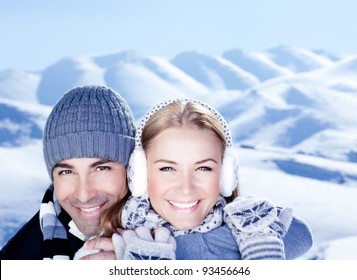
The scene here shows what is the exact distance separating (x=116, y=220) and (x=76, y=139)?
12.9 inches

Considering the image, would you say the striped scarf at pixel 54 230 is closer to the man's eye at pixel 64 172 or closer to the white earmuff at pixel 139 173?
the man's eye at pixel 64 172

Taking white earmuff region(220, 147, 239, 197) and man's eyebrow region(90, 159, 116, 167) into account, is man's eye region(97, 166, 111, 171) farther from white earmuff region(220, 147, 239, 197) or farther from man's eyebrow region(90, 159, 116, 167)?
white earmuff region(220, 147, 239, 197)

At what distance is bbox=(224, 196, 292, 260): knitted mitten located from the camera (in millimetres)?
2010

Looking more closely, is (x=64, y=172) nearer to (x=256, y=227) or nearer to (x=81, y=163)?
(x=81, y=163)

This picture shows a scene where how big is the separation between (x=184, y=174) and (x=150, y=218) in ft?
0.69

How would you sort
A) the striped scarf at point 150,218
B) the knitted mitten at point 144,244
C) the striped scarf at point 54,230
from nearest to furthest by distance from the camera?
the knitted mitten at point 144,244 → the striped scarf at point 150,218 → the striped scarf at point 54,230

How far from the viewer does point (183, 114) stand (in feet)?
7.03

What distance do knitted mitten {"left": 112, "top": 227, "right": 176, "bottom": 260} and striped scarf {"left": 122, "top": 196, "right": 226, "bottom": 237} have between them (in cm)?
4

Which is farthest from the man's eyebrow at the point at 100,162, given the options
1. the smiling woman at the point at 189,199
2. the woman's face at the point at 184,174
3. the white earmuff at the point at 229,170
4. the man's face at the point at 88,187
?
the white earmuff at the point at 229,170

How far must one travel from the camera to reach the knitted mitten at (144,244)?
2.00 meters

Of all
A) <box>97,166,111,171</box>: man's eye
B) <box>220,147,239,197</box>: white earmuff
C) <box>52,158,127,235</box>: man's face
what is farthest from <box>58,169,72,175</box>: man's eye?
<box>220,147,239,197</box>: white earmuff

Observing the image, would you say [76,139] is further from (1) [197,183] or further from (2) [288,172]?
(2) [288,172]

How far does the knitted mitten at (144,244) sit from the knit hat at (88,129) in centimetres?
34

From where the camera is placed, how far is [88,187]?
2.26 meters
